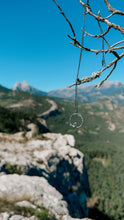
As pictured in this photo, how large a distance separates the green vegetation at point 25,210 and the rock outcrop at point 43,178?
0.89 meters

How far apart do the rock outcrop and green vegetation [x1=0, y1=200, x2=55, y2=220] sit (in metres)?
0.89

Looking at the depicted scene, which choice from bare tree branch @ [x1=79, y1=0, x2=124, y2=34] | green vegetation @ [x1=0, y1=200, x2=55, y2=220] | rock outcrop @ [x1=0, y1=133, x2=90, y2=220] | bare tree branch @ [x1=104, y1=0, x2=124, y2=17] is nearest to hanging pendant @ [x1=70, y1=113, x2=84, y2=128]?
bare tree branch @ [x1=79, y1=0, x2=124, y2=34]

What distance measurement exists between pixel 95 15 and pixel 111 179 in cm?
12779

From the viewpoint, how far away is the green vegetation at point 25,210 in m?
12.9

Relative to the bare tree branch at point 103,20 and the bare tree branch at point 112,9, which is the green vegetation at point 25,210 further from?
the bare tree branch at point 112,9

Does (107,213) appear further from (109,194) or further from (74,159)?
(74,159)

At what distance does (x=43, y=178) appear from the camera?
78.6ft

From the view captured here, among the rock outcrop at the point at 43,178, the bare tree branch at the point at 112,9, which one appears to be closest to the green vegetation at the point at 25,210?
the rock outcrop at the point at 43,178

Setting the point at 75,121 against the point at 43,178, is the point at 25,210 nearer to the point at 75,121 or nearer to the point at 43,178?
the point at 43,178

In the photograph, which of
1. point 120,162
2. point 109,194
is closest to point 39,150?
point 109,194

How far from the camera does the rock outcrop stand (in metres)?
16.5

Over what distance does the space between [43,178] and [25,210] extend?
1047 centimetres

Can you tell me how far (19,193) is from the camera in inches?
664

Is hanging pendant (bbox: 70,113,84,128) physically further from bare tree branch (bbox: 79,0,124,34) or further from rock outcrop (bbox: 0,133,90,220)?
rock outcrop (bbox: 0,133,90,220)
